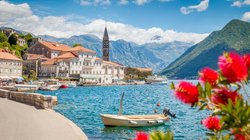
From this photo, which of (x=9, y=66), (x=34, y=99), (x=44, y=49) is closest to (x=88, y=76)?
(x=44, y=49)

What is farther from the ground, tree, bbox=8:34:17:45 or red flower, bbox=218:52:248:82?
tree, bbox=8:34:17:45

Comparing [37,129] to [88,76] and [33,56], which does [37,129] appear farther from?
[33,56]

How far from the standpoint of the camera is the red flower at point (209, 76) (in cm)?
293

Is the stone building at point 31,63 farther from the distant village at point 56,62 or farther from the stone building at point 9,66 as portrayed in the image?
the stone building at point 9,66

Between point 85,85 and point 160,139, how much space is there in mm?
130448

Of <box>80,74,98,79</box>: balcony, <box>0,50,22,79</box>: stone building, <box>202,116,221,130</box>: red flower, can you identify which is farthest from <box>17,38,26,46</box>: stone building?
<box>202,116,221,130</box>: red flower

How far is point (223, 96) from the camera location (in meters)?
2.85

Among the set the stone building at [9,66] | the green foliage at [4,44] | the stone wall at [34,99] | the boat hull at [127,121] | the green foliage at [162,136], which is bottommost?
the boat hull at [127,121]

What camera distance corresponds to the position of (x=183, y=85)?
2951 mm

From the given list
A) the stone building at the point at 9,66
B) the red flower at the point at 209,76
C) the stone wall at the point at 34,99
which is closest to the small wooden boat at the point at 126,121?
the stone wall at the point at 34,99

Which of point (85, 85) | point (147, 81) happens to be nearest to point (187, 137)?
point (85, 85)

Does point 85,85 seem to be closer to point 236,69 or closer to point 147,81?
point 147,81

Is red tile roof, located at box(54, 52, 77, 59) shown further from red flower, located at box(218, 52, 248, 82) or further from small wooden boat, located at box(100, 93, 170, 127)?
red flower, located at box(218, 52, 248, 82)

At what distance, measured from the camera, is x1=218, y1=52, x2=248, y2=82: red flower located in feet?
8.36
